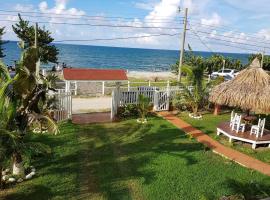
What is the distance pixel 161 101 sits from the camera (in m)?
17.3

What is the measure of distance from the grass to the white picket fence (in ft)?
4.27

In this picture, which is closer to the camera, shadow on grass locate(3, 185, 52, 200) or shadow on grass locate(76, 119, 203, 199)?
shadow on grass locate(3, 185, 52, 200)

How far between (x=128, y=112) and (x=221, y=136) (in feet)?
15.9

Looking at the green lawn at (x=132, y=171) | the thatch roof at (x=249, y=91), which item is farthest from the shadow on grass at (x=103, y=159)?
the thatch roof at (x=249, y=91)

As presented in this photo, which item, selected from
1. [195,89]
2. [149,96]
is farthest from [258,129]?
[149,96]

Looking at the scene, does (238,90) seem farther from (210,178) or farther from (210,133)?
(210,178)

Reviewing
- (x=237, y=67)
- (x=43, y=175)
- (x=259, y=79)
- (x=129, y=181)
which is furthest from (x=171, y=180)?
(x=237, y=67)

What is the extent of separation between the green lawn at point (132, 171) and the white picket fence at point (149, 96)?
3.20 metres

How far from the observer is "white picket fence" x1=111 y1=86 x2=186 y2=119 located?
15742 millimetres

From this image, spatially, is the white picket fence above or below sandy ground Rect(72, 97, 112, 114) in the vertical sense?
above

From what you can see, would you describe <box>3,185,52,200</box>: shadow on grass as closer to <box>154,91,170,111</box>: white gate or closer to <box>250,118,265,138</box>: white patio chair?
<box>250,118,265,138</box>: white patio chair

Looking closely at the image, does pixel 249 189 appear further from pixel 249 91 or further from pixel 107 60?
pixel 107 60

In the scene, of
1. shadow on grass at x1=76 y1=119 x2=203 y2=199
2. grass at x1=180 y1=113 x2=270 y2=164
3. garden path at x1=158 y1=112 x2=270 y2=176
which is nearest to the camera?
shadow on grass at x1=76 y1=119 x2=203 y2=199

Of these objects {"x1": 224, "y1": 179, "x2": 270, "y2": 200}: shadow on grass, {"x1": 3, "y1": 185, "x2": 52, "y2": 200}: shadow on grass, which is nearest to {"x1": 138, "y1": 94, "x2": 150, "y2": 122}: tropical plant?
{"x1": 224, "y1": 179, "x2": 270, "y2": 200}: shadow on grass
